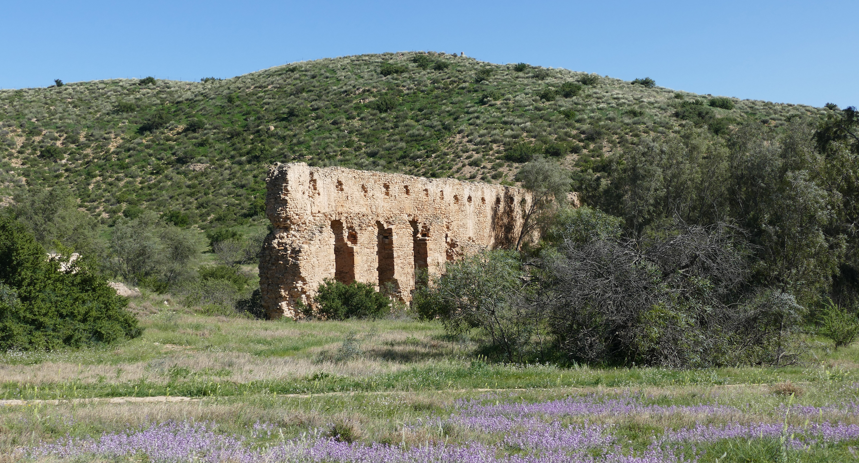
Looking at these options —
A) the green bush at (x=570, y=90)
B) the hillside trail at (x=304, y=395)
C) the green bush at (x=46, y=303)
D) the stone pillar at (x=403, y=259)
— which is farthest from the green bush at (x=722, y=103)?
the green bush at (x=46, y=303)

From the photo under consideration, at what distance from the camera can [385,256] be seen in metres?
21.2

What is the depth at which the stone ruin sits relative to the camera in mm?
17781

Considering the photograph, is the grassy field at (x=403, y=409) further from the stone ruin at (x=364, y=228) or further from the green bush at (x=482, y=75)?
the green bush at (x=482, y=75)

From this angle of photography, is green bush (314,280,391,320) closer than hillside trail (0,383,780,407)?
No

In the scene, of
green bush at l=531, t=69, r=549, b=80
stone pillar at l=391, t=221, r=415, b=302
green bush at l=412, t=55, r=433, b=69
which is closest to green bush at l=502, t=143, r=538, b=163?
stone pillar at l=391, t=221, r=415, b=302

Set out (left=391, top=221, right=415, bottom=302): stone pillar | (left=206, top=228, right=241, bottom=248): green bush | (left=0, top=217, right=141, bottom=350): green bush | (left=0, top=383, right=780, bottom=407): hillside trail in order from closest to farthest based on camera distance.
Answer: (left=0, top=383, right=780, bottom=407): hillside trail → (left=0, top=217, right=141, bottom=350): green bush → (left=391, top=221, right=415, bottom=302): stone pillar → (left=206, top=228, right=241, bottom=248): green bush

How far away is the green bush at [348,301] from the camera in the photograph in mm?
17719

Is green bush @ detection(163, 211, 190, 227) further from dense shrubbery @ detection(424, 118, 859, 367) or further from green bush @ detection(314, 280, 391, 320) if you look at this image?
dense shrubbery @ detection(424, 118, 859, 367)

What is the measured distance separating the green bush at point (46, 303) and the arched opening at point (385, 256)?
374 inches

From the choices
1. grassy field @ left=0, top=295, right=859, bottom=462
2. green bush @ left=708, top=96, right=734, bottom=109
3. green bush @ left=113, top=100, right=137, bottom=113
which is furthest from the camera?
green bush @ left=113, top=100, right=137, bottom=113

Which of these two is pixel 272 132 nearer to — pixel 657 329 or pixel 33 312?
pixel 33 312

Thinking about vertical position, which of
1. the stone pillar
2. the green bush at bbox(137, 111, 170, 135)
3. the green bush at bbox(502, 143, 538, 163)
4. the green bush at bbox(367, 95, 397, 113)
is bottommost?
the stone pillar

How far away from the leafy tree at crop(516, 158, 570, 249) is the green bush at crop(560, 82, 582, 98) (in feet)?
86.4

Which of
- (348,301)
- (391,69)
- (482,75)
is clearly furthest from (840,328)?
(391,69)
